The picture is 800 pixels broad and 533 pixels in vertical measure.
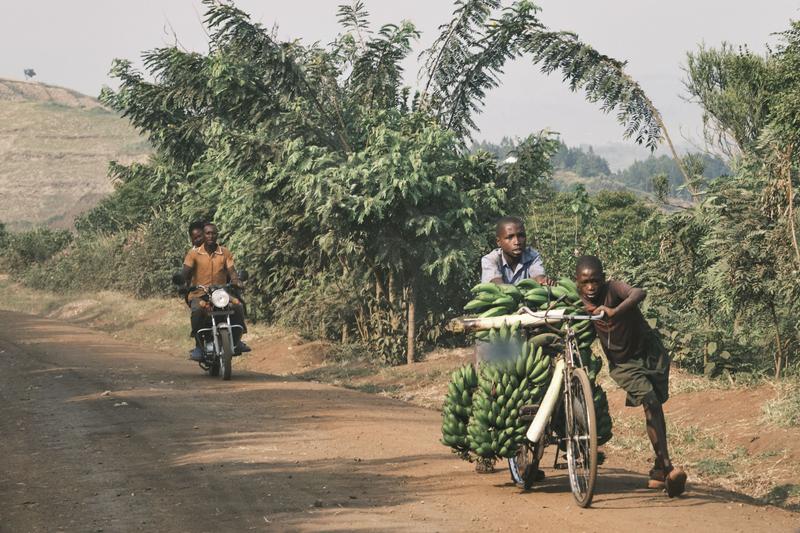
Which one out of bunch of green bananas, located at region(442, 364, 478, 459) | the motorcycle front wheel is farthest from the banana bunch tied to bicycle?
the motorcycle front wheel

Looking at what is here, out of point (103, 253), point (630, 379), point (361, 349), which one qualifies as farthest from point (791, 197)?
point (103, 253)

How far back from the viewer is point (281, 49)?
1648 cm

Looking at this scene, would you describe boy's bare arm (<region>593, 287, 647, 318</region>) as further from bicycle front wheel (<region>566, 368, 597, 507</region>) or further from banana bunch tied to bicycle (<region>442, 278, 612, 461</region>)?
bicycle front wheel (<region>566, 368, 597, 507</region>)

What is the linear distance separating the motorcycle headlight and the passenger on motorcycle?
22 centimetres

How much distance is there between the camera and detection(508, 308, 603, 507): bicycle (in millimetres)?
6609

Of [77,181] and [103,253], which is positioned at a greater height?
[77,181]

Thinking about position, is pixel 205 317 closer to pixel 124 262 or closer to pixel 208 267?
pixel 208 267

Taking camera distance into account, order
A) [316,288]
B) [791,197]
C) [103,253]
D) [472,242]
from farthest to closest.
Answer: [103,253] < [316,288] < [472,242] < [791,197]

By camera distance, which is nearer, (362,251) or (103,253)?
(362,251)

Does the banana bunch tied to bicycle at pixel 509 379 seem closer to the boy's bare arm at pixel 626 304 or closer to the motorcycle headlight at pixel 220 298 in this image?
the boy's bare arm at pixel 626 304

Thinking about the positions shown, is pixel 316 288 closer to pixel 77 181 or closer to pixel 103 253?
pixel 103 253

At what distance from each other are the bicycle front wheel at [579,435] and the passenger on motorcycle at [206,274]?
809 centimetres

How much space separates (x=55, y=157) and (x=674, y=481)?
132 metres

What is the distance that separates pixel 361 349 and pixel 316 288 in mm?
1792
